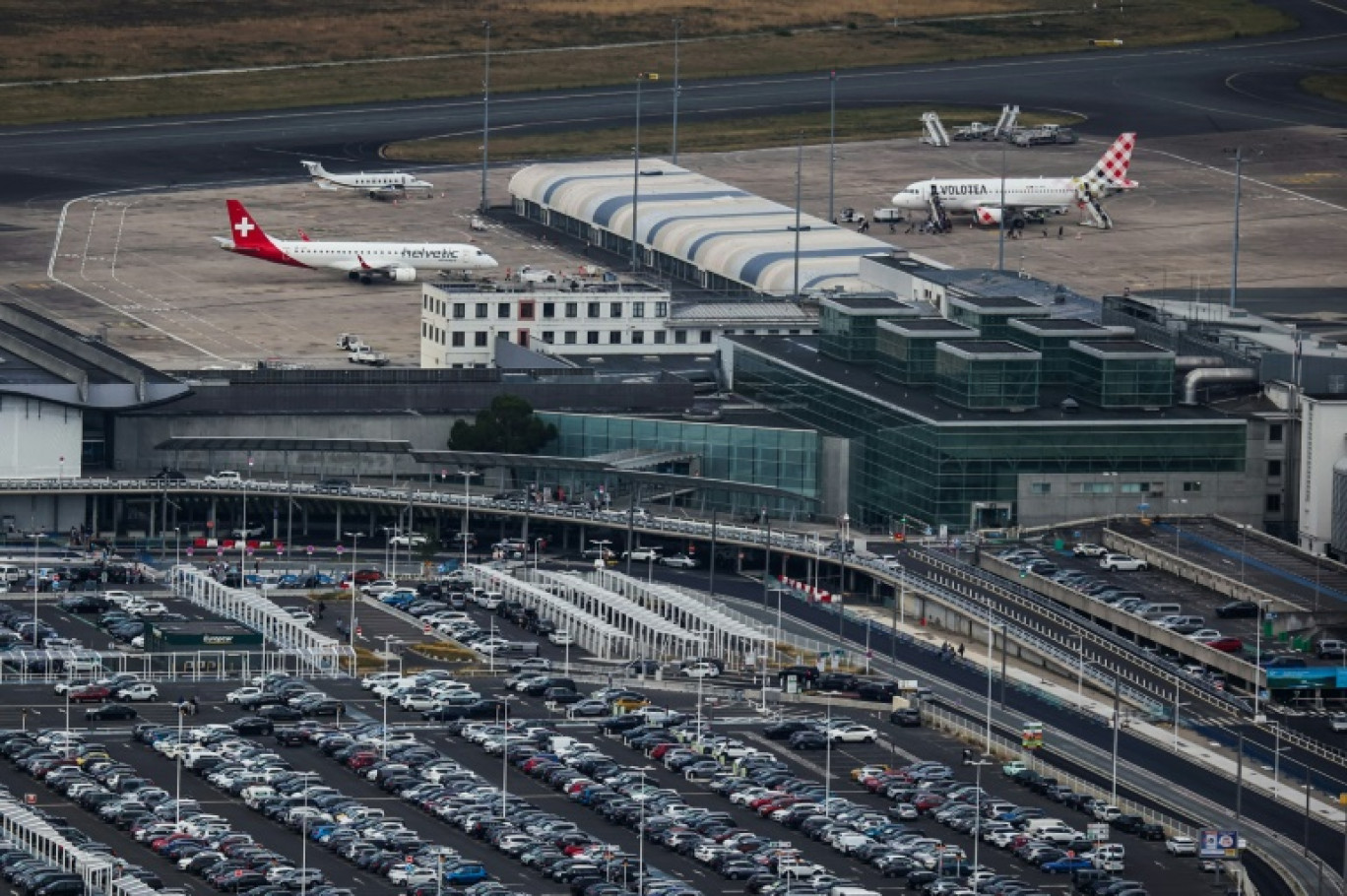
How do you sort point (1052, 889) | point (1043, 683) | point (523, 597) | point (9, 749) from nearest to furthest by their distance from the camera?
point (1052, 889), point (9, 749), point (1043, 683), point (523, 597)

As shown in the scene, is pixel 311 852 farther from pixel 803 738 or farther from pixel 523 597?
pixel 523 597

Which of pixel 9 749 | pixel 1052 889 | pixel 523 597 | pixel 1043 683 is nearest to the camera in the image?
pixel 1052 889

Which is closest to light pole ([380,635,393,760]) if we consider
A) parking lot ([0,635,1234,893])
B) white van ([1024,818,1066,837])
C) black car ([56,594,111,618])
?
parking lot ([0,635,1234,893])

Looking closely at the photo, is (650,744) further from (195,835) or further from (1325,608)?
(1325,608)

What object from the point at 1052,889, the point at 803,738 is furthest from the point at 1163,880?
the point at 803,738

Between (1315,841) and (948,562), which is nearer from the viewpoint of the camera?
(1315,841)

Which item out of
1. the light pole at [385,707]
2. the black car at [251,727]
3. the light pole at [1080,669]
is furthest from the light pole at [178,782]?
the light pole at [1080,669]
